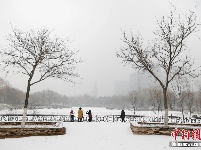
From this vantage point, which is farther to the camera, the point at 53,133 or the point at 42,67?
the point at 42,67

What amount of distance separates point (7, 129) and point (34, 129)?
1.60m

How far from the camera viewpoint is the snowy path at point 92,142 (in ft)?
42.5

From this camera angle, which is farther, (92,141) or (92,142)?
(92,141)

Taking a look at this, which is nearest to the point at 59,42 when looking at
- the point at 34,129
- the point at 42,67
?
the point at 42,67

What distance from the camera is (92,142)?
14.3 metres

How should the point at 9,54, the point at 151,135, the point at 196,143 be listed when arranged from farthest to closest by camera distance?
1. the point at 9,54
2. the point at 151,135
3. the point at 196,143

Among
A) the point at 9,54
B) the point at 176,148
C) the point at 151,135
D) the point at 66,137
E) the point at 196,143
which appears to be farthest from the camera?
the point at 9,54

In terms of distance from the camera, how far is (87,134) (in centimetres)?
1670

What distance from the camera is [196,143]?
13.5m

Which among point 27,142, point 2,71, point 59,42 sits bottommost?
point 27,142

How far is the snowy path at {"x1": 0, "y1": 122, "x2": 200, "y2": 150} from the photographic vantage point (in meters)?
12.9

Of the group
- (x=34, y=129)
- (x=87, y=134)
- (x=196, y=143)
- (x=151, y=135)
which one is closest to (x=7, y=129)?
(x=34, y=129)

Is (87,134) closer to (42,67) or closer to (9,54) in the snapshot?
(42,67)

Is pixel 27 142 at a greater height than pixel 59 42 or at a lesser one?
lesser
